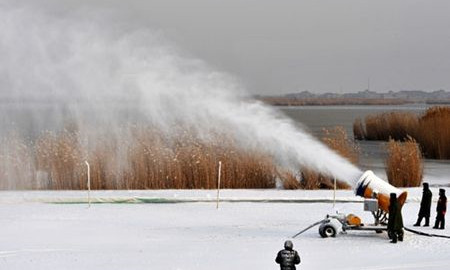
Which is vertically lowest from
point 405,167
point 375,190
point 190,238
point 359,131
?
point 190,238

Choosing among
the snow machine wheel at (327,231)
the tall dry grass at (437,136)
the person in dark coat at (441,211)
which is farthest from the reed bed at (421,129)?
the snow machine wheel at (327,231)

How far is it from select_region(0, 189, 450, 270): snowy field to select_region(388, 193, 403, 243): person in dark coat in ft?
0.70

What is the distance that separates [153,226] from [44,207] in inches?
154

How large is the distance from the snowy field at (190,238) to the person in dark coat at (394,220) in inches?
8.4

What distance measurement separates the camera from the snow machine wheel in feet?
46.9

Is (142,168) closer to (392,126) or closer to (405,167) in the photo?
(405,167)

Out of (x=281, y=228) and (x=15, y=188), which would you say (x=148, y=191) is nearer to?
(x=15, y=188)

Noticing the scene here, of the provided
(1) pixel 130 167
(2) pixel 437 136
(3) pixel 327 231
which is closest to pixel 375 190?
(3) pixel 327 231

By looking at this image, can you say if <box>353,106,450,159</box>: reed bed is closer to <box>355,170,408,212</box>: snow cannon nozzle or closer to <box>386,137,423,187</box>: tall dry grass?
<box>386,137,423,187</box>: tall dry grass

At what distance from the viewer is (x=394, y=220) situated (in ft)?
45.6

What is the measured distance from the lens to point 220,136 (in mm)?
24969


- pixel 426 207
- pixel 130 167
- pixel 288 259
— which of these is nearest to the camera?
pixel 288 259

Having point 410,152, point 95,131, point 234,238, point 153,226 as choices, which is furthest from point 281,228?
point 95,131

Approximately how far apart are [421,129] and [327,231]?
2433cm
